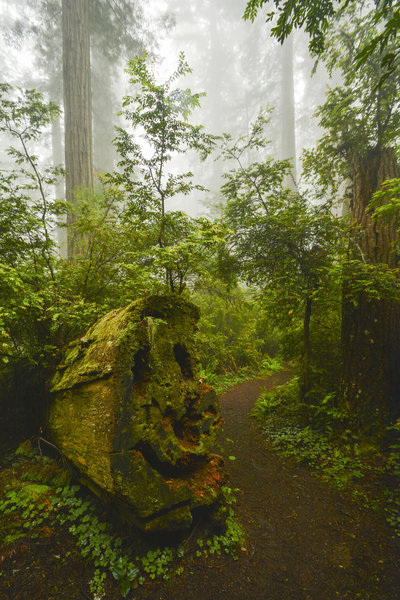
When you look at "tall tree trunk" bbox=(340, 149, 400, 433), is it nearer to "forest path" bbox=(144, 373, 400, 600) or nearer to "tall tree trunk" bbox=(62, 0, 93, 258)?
"forest path" bbox=(144, 373, 400, 600)

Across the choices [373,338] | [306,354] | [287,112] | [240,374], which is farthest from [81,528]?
[287,112]

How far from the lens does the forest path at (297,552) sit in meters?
2.38

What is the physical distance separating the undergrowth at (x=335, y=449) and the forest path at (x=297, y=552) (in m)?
0.24

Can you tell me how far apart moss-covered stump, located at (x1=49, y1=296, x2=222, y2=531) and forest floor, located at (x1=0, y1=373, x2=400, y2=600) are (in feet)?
1.74

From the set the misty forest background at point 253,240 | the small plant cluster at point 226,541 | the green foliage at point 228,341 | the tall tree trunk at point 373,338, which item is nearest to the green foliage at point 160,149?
the misty forest background at point 253,240

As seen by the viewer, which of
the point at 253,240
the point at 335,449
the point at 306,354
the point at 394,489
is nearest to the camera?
the point at 394,489

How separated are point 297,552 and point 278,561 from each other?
0.27 m

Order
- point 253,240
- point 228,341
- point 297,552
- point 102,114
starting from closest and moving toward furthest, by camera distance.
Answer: point 297,552 < point 253,240 < point 228,341 < point 102,114

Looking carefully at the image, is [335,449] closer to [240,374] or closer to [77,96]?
[240,374]

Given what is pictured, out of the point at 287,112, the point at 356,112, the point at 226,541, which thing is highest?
the point at 287,112

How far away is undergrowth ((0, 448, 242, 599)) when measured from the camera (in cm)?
237

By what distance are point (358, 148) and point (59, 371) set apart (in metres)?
6.27

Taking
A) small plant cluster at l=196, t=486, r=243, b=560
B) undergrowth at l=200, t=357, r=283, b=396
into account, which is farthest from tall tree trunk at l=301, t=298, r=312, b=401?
undergrowth at l=200, t=357, r=283, b=396

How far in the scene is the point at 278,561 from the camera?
106 inches
